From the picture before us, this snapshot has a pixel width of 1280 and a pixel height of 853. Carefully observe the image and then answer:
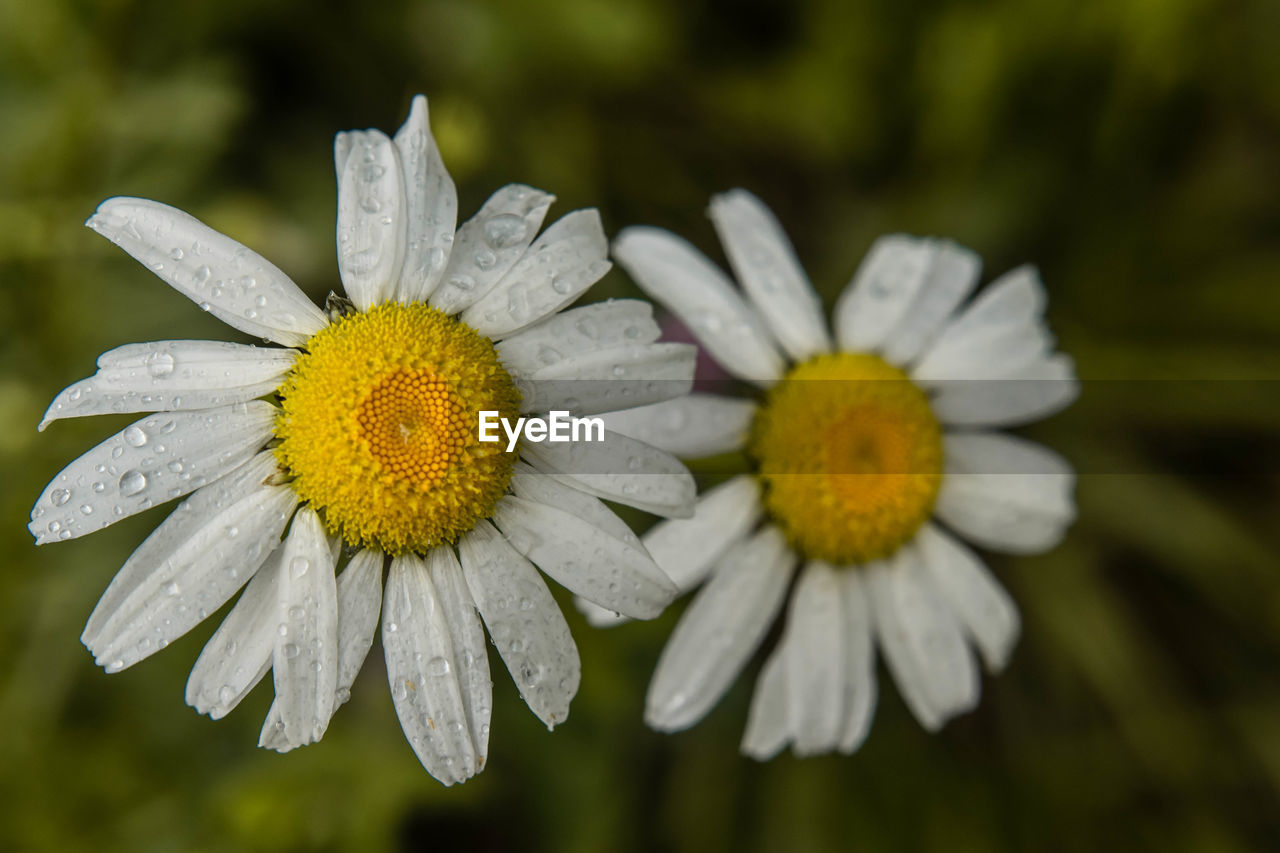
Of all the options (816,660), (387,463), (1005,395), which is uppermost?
(387,463)

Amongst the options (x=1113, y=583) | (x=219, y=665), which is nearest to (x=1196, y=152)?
(x=1113, y=583)

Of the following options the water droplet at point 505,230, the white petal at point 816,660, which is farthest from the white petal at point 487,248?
the white petal at point 816,660

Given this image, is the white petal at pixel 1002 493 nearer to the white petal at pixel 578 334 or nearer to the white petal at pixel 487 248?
the white petal at pixel 578 334

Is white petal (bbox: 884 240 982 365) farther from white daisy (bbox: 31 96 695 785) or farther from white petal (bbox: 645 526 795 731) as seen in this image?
white daisy (bbox: 31 96 695 785)

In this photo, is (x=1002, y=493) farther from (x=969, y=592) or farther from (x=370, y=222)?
(x=370, y=222)

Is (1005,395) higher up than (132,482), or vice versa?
(132,482)

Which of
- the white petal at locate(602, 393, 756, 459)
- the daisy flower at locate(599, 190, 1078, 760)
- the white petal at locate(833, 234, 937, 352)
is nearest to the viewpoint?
the white petal at locate(602, 393, 756, 459)

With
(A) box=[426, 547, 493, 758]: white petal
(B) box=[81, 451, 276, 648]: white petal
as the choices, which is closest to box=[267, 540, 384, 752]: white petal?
(A) box=[426, 547, 493, 758]: white petal

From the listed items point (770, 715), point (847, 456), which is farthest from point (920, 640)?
point (847, 456)
